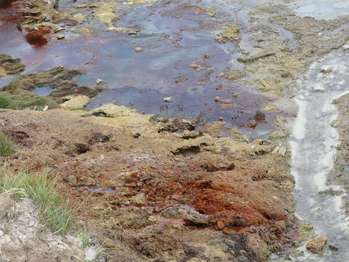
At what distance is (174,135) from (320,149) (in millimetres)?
3594

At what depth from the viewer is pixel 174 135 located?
15.1 m

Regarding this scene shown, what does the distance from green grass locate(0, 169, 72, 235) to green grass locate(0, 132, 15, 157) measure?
4806mm

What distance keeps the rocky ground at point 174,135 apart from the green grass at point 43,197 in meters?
0.18

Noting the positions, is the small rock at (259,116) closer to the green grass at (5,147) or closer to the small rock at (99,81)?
the small rock at (99,81)

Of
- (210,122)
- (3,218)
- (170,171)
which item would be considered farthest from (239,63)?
(3,218)

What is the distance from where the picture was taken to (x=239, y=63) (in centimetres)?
1994

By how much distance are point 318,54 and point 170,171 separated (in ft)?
31.2

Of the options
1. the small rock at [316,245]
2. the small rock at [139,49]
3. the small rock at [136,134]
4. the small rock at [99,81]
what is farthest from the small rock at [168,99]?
the small rock at [316,245]

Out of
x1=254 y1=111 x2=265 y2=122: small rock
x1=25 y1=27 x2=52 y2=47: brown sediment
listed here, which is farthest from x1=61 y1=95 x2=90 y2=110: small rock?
x1=25 y1=27 x2=52 y2=47: brown sediment

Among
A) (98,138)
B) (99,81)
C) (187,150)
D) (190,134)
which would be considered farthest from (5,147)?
(99,81)

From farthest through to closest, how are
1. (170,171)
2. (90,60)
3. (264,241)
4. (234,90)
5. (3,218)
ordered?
1. (90,60)
2. (234,90)
3. (170,171)
4. (264,241)
5. (3,218)

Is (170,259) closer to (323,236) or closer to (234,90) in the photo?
(323,236)

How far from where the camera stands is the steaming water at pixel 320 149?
10859mm

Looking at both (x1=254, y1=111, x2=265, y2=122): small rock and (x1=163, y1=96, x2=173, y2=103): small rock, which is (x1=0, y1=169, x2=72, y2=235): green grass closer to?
(x1=254, y1=111, x2=265, y2=122): small rock
